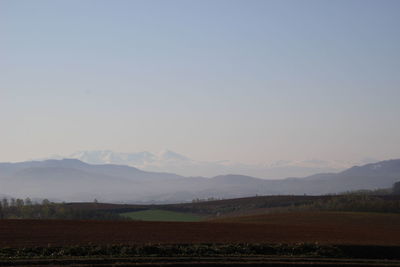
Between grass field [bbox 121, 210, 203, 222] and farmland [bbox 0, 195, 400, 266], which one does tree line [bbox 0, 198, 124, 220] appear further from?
farmland [bbox 0, 195, 400, 266]

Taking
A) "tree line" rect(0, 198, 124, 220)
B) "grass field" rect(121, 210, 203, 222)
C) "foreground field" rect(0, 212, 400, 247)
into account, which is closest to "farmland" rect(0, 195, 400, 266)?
"foreground field" rect(0, 212, 400, 247)

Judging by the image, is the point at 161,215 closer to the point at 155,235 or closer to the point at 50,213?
the point at 50,213

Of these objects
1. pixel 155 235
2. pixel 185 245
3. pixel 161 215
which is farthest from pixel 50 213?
pixel 185 245

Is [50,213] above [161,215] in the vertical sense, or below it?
above

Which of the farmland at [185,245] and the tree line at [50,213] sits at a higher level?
the tree line at [50,213]

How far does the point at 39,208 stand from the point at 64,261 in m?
63.5

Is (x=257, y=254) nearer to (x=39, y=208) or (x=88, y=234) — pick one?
(x=88, y=234)

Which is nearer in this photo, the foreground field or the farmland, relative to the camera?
the farmland

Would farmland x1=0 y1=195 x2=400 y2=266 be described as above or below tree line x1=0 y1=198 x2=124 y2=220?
below

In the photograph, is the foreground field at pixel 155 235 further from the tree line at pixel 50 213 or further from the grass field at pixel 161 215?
the grass field at pixel 161 215

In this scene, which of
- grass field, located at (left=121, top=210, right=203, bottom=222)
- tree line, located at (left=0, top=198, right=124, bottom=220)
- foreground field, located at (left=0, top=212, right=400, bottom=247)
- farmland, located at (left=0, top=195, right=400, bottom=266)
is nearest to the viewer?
farmland, located at (left=0, top=195, right=400, bottom=266)

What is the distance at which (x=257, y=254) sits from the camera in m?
38.0

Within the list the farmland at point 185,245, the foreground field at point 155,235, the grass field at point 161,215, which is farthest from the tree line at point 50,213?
the farmland at point 185,245

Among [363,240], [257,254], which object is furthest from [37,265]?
[363,240]
